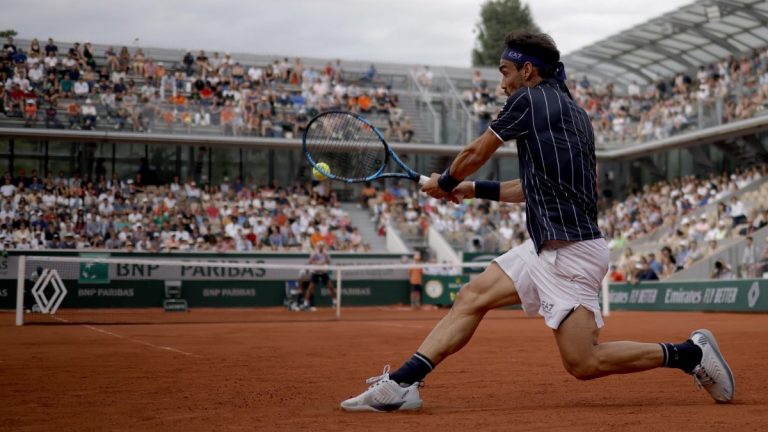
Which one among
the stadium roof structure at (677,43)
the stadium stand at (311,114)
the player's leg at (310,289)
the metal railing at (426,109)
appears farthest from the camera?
the metal railing at (426,109)

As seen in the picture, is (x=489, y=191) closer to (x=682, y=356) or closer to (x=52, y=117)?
(x=682, y=356)

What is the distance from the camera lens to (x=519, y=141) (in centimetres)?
554

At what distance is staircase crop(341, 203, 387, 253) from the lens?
109 feet

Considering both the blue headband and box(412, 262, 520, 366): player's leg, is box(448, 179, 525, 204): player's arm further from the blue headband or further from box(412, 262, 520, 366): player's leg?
the blue headband

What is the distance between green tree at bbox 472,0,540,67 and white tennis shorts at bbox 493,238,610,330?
71639 mm

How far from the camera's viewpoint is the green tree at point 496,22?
76625 mm

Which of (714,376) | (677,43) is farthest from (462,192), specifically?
(677,43)

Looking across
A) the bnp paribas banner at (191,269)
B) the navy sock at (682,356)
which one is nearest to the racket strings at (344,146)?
the navy sock at (682,356)

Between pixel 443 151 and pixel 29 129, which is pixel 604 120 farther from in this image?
pixel 29 129

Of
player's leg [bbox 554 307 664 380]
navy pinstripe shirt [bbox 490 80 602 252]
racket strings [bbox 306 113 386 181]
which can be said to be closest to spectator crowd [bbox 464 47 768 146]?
racket strings [bbox 306 113 386 181]

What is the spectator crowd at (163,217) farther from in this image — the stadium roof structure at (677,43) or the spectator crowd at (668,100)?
the stadium roof structure at (677,43)

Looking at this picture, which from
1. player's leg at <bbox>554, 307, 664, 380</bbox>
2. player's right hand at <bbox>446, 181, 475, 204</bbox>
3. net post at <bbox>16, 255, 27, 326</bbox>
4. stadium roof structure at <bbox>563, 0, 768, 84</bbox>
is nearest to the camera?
player's leg at <bbox>554, 307, 664, 380</bbox>

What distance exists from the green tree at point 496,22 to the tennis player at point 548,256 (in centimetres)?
7146

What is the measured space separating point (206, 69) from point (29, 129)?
665cm
